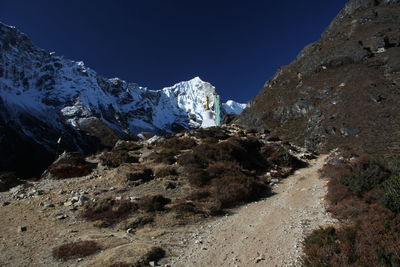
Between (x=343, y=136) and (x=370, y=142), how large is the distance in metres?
7.51

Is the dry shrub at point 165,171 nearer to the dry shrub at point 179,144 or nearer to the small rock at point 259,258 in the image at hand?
the dry shrub at point 179,144

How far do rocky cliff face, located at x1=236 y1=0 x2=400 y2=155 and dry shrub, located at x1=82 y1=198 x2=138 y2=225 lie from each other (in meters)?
43.6

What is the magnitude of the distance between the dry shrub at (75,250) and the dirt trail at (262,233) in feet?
12.0

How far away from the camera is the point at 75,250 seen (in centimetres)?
1137

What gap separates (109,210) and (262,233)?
900cm

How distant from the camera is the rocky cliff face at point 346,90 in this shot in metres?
Answer: 57.6

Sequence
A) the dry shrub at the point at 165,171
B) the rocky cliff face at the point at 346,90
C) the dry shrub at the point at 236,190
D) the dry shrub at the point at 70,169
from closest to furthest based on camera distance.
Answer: the dry shrub at the point at 236,190 < the dry shrub at the point at 165,171 < the dry shrub at the point at 70,169 < the rocky cliff face at the point at 346,90

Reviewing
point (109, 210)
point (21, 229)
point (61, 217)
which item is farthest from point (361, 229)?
point (21, 229)

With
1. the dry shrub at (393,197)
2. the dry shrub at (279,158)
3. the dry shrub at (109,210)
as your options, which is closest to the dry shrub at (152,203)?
the dry shrub at (109,210)

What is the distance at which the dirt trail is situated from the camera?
1012 cm

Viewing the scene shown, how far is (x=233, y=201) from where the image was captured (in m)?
17.3

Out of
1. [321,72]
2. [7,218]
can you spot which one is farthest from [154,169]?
[321,72]

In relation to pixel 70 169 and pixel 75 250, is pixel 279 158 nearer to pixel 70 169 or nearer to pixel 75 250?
pixel 70 169

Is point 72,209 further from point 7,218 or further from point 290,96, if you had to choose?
point 290,96
